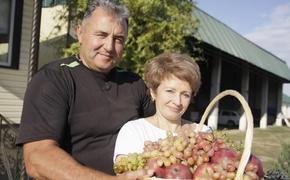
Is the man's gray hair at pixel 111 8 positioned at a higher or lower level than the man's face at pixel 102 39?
higher

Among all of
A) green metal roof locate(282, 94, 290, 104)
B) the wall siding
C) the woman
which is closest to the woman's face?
the woman

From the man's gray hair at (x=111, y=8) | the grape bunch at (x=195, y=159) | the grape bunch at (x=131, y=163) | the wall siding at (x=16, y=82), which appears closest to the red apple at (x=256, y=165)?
the grape bunch at (x=195, y=159)

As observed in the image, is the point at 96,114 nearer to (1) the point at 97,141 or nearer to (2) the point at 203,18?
(1) the point at 97,141

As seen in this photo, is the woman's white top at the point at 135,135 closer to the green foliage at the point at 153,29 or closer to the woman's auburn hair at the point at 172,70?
the woman's auburn hair at the point at 172,70

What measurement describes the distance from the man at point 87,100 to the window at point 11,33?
21.0ft

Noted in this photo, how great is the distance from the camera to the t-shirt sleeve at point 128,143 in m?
2.56

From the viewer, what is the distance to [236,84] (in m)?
39.8

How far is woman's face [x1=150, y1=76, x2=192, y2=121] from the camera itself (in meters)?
2.76

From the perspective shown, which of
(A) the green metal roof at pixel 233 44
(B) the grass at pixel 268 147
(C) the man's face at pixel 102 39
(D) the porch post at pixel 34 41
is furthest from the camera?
(A) the green metal roof at pixel 233 44

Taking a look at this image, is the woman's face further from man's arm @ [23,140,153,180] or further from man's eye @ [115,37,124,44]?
man's arm @ [23,140,153,180]

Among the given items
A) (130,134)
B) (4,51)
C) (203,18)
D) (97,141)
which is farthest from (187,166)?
(203,18)

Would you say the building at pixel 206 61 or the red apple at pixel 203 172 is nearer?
the red apple at pixel 203 172

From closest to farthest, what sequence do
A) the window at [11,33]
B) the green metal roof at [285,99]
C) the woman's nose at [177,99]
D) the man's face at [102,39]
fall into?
1. the woman's nose at [177,99]
2. the man's face at [102,39]
3. the window at [11,33]
4. the green metal roof at [285,99]

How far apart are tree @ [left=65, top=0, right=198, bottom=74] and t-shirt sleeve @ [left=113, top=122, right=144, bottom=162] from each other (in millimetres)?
7491
